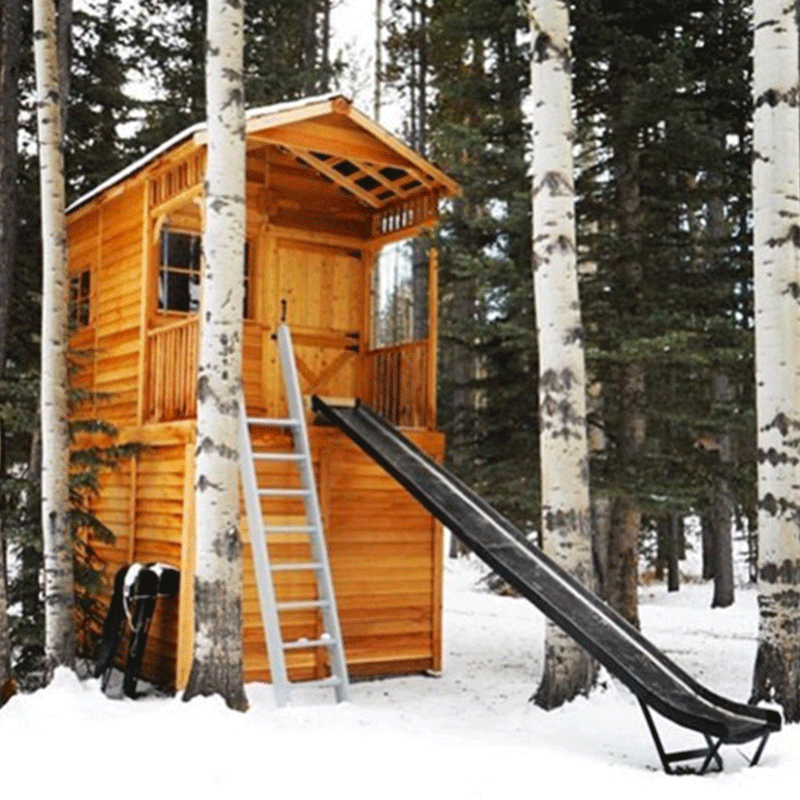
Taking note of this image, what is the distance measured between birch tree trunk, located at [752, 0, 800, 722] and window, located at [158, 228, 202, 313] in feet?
19.1

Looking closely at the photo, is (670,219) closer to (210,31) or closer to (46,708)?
(210,31)

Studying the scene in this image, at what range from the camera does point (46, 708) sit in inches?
259

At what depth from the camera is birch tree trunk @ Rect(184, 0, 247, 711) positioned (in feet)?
21.4

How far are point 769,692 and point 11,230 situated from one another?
787 centimetres

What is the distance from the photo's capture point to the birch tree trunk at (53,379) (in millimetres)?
8023

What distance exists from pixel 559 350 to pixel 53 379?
13.5ft

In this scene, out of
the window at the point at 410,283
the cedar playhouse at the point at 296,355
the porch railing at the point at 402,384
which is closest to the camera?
the cedar playhouse at the point at 296,355

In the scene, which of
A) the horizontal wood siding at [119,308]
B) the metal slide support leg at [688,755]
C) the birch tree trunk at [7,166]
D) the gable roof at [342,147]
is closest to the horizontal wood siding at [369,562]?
the horizontal wood siding at [119,308]

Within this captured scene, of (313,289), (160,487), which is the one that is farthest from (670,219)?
(160,487)

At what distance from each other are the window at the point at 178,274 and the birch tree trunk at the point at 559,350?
4333 millimetres

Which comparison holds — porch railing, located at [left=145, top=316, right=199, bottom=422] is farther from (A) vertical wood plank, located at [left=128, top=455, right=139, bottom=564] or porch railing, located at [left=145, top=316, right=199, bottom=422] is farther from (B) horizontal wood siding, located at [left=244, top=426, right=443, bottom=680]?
(B) horizontal wood siding, located at [left=244, top=426, right=443, bottom=680]

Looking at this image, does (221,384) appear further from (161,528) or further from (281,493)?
(161,528)

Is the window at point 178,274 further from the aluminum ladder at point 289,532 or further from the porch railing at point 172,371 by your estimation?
the aluminum ladder at point 289,532

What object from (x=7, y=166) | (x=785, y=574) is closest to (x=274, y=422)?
(x=7, y=166)
